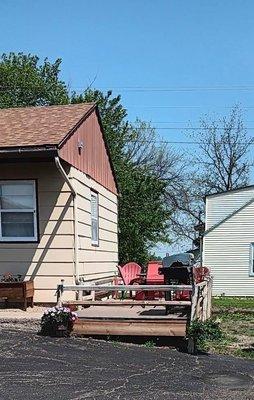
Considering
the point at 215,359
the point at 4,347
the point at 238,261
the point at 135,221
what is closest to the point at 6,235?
the point at 4,347

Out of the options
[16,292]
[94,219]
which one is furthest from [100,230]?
[16,292]

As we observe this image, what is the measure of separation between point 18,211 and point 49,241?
94cm

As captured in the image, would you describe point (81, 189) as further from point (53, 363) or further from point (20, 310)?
point (53, 363)

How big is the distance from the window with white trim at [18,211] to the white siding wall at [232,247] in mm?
18546

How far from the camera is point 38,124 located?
11.5m

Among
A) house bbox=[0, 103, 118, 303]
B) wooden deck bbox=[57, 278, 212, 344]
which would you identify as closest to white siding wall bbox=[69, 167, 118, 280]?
house bbox=[0, 103, 118, 303]

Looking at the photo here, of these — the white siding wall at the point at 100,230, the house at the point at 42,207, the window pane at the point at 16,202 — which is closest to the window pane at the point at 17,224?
the house at the point at 42,207

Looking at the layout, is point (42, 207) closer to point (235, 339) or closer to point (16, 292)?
point (16, 292)

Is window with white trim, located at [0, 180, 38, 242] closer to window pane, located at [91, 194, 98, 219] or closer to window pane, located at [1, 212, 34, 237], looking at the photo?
window pane, located at [1, 212, 34, 237]

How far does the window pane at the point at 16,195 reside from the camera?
10531mm

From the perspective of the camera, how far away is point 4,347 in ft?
23.5

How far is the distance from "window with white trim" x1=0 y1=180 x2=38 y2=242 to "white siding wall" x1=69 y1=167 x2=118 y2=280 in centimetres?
99

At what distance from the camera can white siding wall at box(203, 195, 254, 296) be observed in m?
27.7

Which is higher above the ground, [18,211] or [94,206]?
[94,206]
